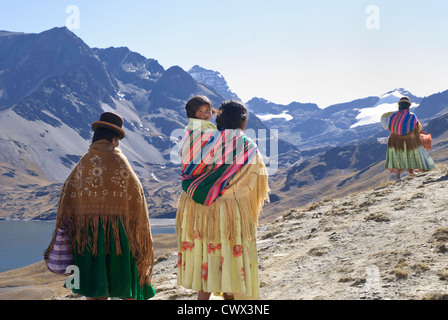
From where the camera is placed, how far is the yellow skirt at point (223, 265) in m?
4.98

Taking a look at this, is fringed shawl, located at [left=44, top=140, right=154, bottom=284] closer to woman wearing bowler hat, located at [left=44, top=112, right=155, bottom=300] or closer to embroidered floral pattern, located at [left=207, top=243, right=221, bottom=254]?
woman wearing bowler hat, located at [left=44, top=112, right=155, bottom=300]

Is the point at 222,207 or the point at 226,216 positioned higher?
the point at 222,207

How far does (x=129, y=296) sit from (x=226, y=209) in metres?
1.52

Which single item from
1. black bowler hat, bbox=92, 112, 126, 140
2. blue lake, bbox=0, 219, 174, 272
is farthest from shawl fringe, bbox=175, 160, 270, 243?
blue lake, bbox=0, 219, 174, 272

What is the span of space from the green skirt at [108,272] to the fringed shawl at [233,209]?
0.79m

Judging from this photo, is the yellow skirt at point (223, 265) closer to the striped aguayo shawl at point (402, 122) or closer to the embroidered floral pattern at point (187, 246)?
the embroidered floral pattern at point (187, 246)

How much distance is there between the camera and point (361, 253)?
756cm

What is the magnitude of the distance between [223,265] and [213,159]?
1.24 m

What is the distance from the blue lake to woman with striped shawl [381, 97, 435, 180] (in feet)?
239

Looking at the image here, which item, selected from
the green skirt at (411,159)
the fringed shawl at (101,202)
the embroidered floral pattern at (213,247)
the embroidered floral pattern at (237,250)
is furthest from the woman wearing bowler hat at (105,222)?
the green skirt at (411,159)

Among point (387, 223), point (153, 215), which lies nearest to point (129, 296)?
point (387, 223)

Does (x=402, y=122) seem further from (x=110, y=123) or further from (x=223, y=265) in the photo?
(x=110, y=123)

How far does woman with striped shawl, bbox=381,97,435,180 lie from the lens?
44.2ft

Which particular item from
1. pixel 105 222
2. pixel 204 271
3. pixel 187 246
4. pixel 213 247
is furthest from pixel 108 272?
pixel 213 247
